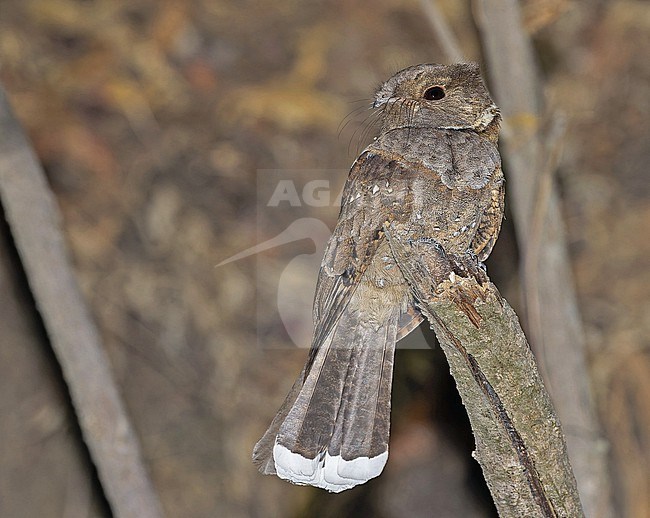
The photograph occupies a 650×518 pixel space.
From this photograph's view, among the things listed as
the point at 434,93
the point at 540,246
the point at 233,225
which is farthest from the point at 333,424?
the point at 233,225

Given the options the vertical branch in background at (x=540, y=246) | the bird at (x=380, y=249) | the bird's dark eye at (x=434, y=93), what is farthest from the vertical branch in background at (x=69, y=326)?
the vertical branch in background at (x=540, y=246)

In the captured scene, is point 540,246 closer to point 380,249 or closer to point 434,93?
point 434,93

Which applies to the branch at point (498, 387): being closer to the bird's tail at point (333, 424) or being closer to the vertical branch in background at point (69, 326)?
the bird's tail at point (333, 424)

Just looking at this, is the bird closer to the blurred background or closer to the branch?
the branch

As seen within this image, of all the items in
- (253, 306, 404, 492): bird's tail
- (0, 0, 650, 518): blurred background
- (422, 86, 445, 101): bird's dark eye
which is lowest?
(0, 0, 650, 518): blurred background

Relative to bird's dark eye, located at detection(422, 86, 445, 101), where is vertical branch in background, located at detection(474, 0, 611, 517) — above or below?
below

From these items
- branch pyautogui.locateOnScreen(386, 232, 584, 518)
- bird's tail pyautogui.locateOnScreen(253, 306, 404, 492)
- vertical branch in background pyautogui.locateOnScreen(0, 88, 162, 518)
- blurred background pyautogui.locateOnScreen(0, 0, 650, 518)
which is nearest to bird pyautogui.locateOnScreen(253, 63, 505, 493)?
bird's tail pyautogui.locateOnScreen(253, 306, 404, 492)

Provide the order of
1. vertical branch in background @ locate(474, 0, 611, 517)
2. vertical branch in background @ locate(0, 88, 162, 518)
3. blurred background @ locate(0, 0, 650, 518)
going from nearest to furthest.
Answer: vertical branch in background @ locate(0, 88, 162, 518), vertical branch in background @ locate(474, 0, 611, 517), blurred background @ locate(0, 0, 650, 518)

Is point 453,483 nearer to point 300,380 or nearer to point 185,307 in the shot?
point 185,307
